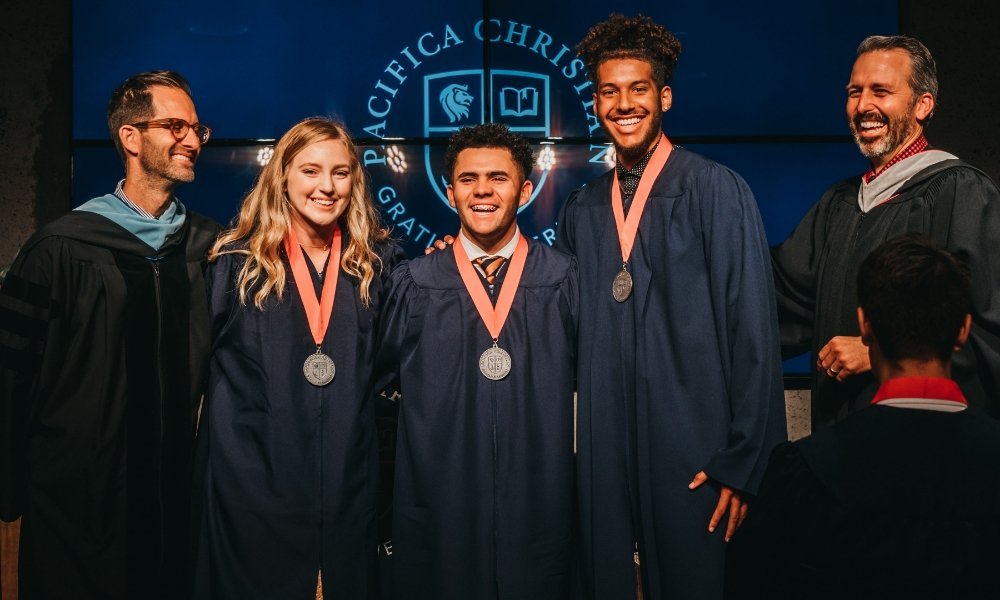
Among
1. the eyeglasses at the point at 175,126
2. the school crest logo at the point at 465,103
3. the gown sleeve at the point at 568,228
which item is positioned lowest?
the gown sleeve at the point at 568,228

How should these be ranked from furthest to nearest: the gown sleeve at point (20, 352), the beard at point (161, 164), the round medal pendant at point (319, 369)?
the beard at point (161, 164) < the round medal pendant at point (319, 369) < the gown sleeve at point (20, 352)

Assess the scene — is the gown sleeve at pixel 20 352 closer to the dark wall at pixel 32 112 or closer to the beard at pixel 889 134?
the dark wall at pixel 32 112

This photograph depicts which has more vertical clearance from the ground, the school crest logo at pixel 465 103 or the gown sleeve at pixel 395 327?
the school crest logo at pixel 465 103

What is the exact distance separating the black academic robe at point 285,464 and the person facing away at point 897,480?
1.44m

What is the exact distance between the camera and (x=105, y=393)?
2.93 meters

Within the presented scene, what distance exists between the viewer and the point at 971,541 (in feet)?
5.71

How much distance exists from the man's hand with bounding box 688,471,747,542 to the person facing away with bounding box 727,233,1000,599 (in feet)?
2.21

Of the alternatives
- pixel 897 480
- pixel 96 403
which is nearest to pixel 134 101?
pixel 96 403

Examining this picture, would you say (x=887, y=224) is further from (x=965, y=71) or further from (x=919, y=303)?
(x=965, y=71)

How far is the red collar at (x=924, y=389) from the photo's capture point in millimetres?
1878

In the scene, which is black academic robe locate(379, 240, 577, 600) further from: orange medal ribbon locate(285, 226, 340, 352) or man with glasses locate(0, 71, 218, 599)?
man with glasses locate(0, 71, 218, 599)

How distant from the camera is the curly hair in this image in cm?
298

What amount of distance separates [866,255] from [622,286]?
0.95 metres

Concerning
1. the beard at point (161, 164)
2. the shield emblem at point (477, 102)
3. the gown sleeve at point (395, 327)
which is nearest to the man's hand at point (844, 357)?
→ the gown sleeve at point (395, 327)
